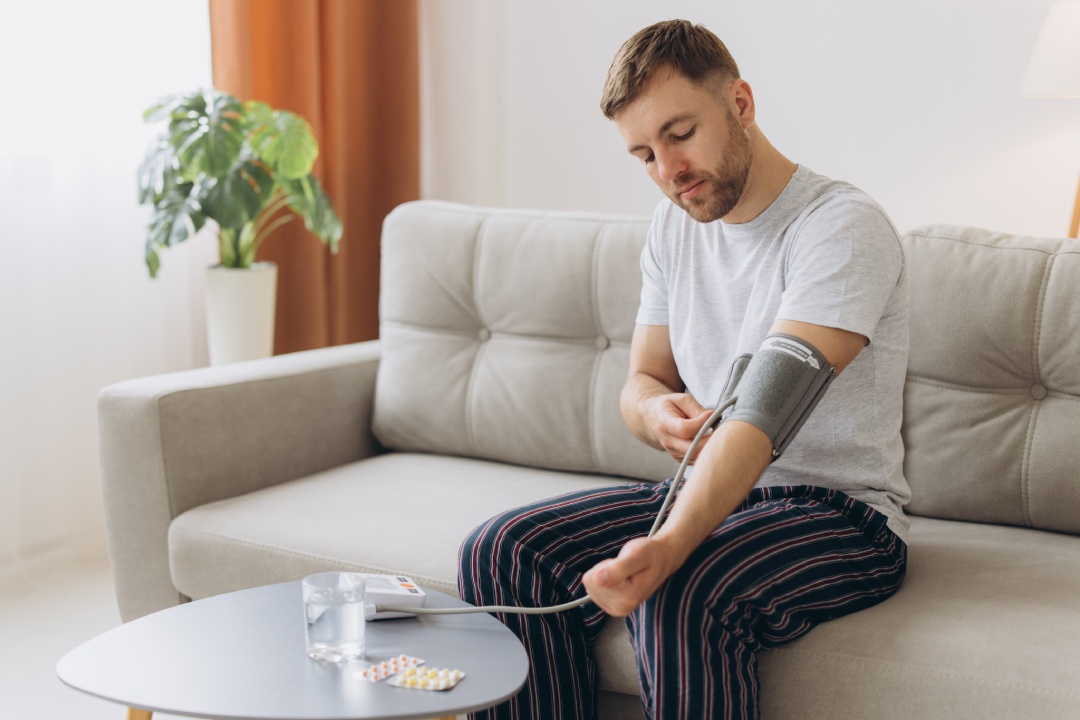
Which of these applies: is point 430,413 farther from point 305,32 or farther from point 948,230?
point 305,32

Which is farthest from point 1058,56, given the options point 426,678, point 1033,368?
point 426,678

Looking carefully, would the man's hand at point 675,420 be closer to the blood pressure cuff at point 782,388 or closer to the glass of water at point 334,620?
the blood pressure cuff at point 782,388

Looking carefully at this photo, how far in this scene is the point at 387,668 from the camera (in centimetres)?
111

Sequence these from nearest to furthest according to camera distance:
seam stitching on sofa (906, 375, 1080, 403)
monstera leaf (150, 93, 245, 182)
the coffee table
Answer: the coffee table < seam stitching on sofa (906, 375, 1080, 403) < monstera leaf (150, 93, 245, 182)

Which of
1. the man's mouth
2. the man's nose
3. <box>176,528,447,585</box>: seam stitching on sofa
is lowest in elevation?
<box>176,528,447,585</box>: seam stitching on sofa

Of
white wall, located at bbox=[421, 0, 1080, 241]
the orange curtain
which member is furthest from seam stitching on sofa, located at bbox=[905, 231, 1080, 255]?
the orange curtain

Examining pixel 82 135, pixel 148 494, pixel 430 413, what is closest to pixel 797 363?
pixel 430 413

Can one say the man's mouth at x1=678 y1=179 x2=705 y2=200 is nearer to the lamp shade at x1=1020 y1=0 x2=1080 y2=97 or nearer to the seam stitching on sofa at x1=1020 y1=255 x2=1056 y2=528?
the seam stitching on sofa at x1=1020 y1=255 x2=1056 y2=528

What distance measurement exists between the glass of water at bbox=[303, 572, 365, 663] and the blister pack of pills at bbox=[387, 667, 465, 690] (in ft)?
0.25

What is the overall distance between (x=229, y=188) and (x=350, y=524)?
108 centimetres

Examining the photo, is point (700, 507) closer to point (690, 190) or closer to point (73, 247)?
point (690, 190)

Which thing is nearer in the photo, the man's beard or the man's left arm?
the man's left arm

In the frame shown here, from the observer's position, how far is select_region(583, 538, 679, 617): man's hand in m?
1.16

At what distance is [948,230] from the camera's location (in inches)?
70.2
